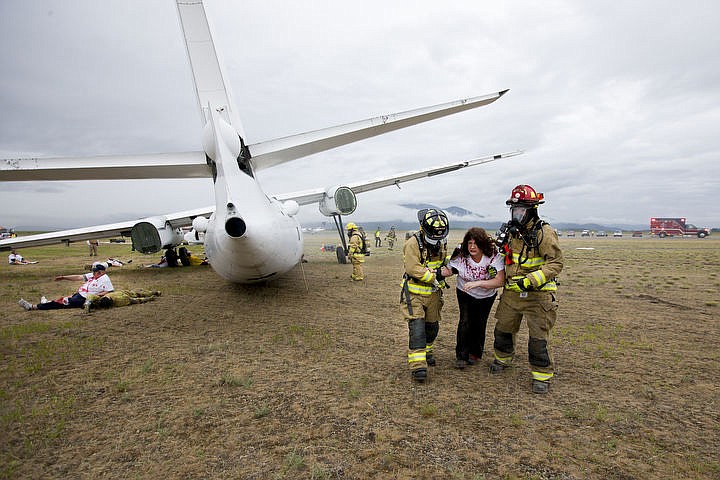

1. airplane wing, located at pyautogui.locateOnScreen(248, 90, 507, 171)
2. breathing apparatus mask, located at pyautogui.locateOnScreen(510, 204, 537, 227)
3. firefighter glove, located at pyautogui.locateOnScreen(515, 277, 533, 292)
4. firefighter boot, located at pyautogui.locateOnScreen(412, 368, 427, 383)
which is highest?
airplane wing, located at pyautogui.locateOnScreen(248, 90, 507, 171)

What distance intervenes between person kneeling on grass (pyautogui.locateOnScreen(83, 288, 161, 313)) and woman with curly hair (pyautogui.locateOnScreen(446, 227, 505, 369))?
759cm

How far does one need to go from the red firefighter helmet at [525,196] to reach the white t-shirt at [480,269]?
2.41 ft

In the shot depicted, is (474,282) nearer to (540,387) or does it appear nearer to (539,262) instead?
(539,262)

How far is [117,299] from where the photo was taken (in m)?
7.93

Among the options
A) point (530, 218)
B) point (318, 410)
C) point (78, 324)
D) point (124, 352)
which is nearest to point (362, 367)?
point (318, 410)

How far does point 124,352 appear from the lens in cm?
513

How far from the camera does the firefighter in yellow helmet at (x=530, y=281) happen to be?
12.4 feet

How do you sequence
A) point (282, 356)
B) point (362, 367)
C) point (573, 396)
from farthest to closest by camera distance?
point (282, 356)
point (362, 367)
point (573, 396)

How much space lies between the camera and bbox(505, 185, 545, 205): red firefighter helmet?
12.9ft

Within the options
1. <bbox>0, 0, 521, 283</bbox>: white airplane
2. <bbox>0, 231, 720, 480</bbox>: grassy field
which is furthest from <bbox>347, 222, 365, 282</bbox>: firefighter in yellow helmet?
<bbox>0, 231, 720, 480</bbox>: grassy field

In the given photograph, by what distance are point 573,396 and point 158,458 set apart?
4030 mm

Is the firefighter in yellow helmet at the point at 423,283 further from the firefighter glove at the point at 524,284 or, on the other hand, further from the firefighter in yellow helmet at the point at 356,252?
the firefighter in yellow helmet at the point at 356,252

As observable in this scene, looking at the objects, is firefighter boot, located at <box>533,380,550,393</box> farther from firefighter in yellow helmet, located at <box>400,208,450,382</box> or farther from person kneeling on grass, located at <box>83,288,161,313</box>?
person kneeling on grass, located at <box>83,288,161,313</box>

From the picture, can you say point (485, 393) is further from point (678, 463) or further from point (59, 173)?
point (59, 173)
